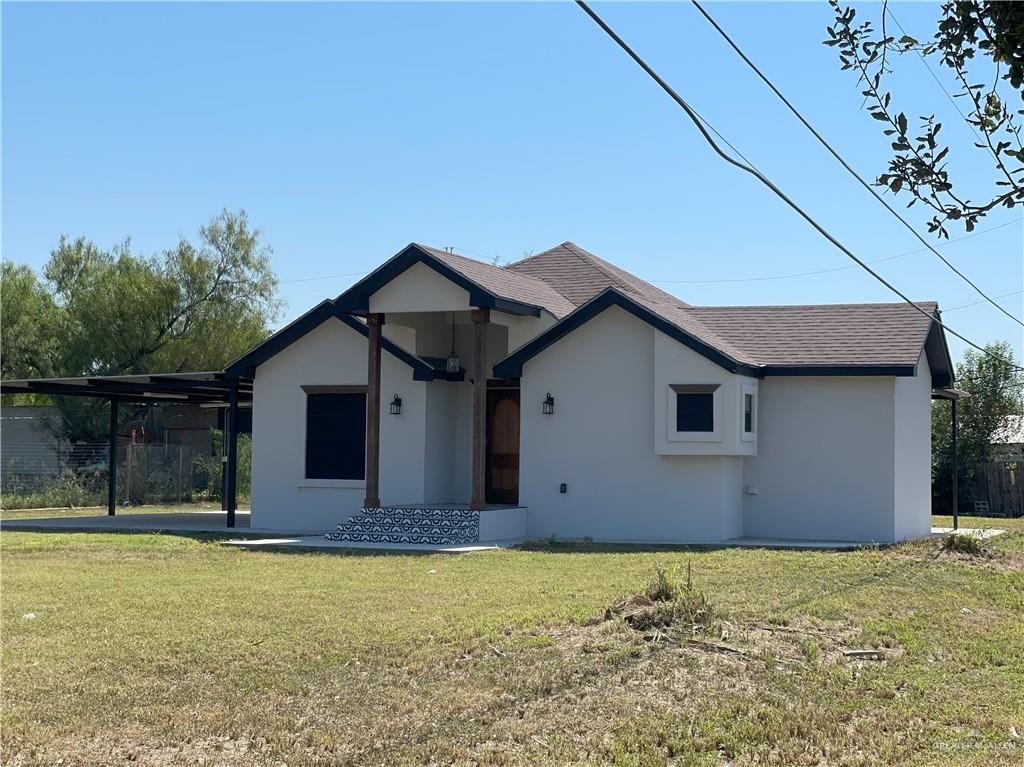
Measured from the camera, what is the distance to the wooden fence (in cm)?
3416

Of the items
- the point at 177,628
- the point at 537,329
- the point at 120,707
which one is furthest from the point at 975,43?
the point at 537,329

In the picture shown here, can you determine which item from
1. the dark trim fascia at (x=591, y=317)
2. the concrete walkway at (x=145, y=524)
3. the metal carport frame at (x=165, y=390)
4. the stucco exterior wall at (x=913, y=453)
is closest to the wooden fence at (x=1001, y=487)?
the stucco exterior wall at (x=913, y=453)

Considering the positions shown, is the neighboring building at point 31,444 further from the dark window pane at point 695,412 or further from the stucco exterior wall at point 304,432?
the dark window pane at point 695,412

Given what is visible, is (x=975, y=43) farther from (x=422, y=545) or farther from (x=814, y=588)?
(x=422, y=545)

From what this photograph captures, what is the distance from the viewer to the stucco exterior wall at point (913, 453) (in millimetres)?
22609

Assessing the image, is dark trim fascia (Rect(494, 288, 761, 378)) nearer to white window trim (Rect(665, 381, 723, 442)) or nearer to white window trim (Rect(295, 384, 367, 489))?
white window trim (Rect(665, 381, 723, 442))

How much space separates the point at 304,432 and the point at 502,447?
13.4 ft

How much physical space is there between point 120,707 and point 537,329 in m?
16.7

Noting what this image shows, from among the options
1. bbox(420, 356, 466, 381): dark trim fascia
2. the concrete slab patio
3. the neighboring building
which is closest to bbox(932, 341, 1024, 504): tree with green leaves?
the concrete slab patio

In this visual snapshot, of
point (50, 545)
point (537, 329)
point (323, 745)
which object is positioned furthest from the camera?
point (537, 329)

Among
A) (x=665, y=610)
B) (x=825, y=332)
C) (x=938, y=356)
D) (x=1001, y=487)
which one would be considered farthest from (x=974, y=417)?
(x=665, y=610)

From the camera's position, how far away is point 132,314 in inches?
1578

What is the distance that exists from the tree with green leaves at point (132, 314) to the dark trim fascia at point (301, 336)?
15.5 m

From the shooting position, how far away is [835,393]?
22.6 m
